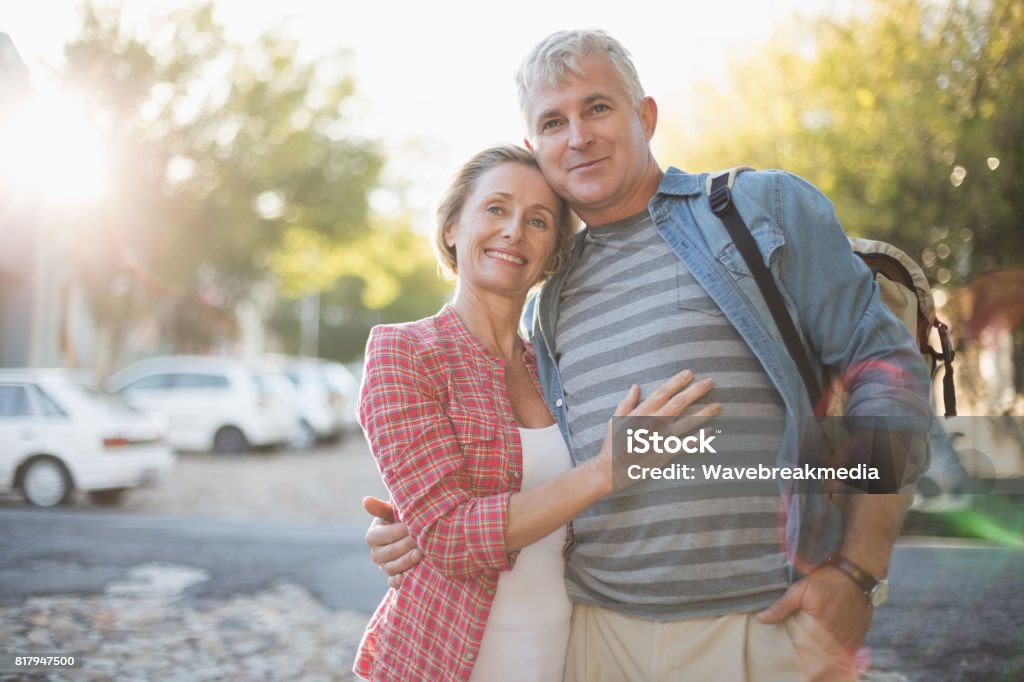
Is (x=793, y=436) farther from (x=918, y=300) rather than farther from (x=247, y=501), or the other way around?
(x=247, y=501)

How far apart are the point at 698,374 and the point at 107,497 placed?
1089 centimetres

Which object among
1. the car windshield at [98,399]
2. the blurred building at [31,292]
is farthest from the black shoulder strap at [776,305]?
the blurred building at [31,292]

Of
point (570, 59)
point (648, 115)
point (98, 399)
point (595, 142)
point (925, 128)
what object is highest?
point (925, 128)

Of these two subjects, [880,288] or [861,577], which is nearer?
[861,577]

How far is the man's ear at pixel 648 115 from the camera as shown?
269 centimetres

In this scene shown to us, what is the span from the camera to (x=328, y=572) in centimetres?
768

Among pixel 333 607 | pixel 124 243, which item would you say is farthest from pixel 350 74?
pixel 333 607

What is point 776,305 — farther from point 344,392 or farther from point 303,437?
point 344,392

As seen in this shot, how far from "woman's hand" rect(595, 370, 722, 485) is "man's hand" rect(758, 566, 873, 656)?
431mm

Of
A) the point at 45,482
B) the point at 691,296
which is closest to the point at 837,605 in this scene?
the point at 691,296

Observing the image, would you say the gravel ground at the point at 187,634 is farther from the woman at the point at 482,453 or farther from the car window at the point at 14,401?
the car window at the point at 14,401

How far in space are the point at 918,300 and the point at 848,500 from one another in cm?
56

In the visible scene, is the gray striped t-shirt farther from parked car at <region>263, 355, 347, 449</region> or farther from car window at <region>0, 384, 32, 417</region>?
parked car at <region>263, 355, 347, 449</region>

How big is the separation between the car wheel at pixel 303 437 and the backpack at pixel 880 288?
1812cm
